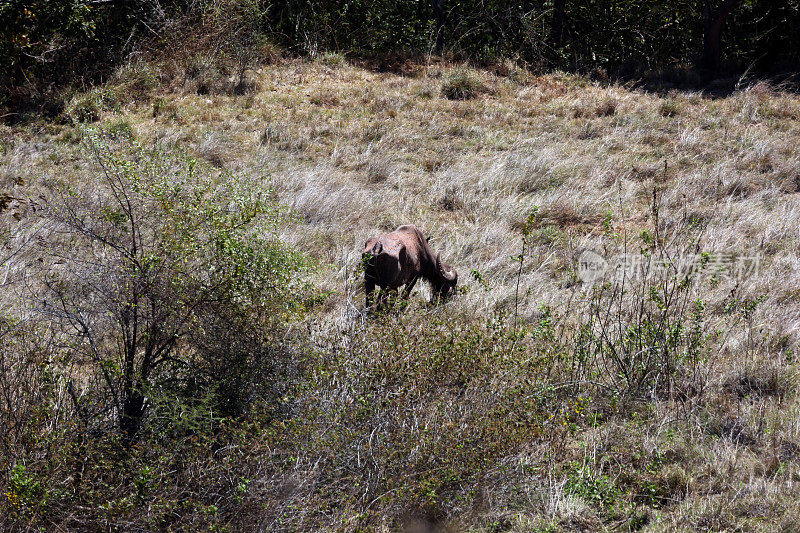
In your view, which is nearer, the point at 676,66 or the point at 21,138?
the point at 21,138

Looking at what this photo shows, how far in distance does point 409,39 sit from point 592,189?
8252 mm

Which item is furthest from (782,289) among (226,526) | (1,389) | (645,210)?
(1,389)

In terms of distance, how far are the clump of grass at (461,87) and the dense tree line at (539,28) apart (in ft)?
7.40

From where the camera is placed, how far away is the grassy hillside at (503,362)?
3617mm

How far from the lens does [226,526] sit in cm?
326

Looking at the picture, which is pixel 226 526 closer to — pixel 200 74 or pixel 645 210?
pixel 645 210

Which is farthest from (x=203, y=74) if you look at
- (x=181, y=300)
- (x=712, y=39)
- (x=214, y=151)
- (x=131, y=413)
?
(x=712, y=39)

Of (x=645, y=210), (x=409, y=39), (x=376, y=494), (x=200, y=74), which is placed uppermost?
(x=409, y=39)

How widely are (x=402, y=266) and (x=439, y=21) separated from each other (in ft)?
39.0

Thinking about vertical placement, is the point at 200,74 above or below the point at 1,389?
above

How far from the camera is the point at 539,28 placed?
50.7ft

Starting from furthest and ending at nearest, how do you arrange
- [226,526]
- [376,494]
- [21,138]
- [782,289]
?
[21,138], [782,289], [376,494], [226,526]

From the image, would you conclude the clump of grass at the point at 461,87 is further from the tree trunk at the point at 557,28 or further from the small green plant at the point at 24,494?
the small green plant at the point at 24,494

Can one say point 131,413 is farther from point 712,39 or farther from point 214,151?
point 712,39
